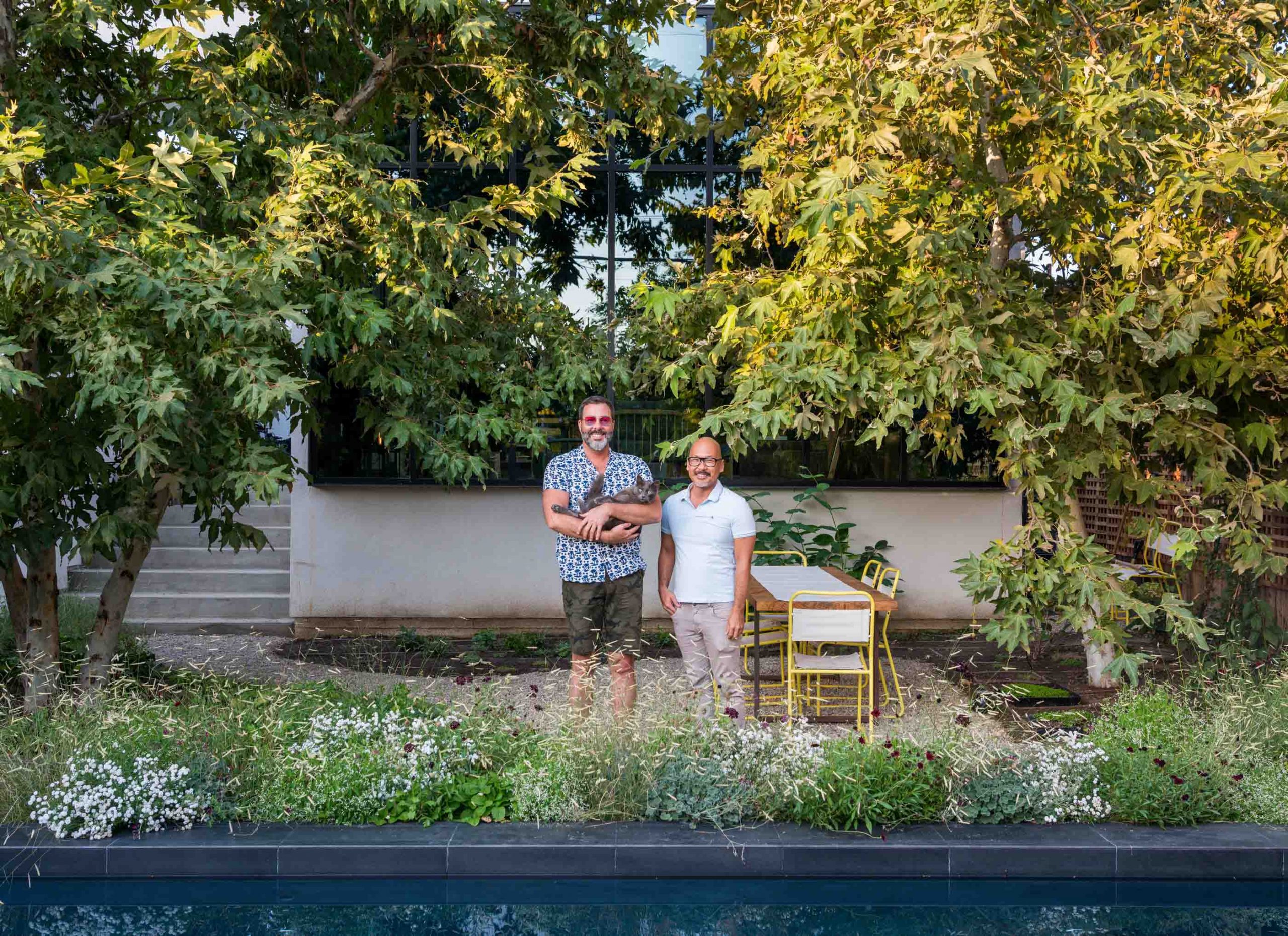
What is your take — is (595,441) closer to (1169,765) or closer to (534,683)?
(534,683)

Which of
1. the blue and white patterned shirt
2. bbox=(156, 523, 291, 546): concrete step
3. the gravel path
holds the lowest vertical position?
the gravel path

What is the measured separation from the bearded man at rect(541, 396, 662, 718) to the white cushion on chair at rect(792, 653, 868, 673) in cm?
108

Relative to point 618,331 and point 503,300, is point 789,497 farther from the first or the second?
point 503,300

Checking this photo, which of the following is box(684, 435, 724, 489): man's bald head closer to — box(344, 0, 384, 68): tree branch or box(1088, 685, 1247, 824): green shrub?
box(1088, 685, 1247, 824): green shrub

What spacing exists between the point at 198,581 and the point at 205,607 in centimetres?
39

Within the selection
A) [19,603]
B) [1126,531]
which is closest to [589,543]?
[19,603]

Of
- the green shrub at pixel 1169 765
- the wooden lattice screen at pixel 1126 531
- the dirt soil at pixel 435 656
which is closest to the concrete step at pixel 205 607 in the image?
the dirt soil at pixel 435 656

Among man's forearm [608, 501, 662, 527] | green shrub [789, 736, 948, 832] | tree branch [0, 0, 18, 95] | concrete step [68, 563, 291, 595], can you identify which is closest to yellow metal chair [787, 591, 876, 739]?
green shrub [789, 736, 948, 832]

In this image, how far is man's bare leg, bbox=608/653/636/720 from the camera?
5.79m

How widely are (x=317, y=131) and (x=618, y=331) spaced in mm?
2937

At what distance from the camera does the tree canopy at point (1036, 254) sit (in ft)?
17.3

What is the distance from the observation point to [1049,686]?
7.62m

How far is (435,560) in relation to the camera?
10180 mm

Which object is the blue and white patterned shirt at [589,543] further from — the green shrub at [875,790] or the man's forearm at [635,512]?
the green shrub at [875,790]
